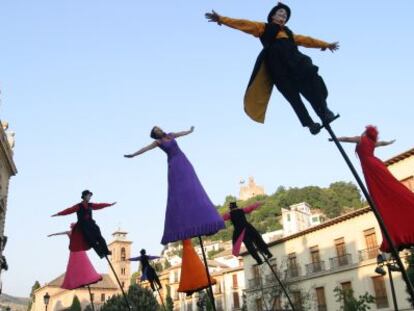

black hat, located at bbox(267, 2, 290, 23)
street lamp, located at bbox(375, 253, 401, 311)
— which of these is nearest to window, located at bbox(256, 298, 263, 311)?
street lamp, located at bbox(375, 253, 401, 311)

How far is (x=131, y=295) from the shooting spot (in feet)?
108

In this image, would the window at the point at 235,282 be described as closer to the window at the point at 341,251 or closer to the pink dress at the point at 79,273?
the window at the point at 341,251

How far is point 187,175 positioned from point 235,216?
89.2 inches

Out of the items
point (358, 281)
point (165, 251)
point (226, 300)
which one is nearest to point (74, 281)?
point (358, 281)

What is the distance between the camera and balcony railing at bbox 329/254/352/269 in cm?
2886

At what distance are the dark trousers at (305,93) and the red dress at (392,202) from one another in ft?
3.61

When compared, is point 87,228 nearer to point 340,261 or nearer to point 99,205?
point 99,205

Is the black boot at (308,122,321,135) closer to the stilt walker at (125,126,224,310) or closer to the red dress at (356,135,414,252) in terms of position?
the red dress at (356,135,414,252)

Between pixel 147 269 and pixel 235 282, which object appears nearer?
pixel 147 269

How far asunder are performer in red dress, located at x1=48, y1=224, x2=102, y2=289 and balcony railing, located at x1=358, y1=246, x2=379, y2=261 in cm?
2131

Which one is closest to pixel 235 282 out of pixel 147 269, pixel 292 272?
pixel 292 272

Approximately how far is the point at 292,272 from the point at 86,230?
27.5 meters

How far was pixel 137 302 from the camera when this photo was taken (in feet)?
106

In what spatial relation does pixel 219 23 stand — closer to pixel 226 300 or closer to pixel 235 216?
pixel 235 216
